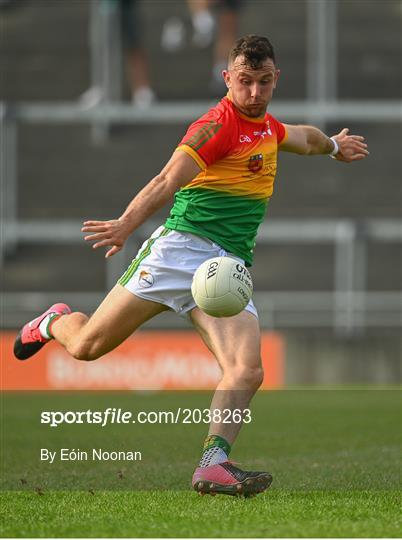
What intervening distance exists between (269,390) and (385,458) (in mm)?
8903

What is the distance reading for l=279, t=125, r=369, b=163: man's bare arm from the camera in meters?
8.05

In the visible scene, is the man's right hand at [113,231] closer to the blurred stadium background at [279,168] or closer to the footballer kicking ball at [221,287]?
the footballer kicking ball at [221,287]

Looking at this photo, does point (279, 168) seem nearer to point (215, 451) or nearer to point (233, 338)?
point (233, 338)

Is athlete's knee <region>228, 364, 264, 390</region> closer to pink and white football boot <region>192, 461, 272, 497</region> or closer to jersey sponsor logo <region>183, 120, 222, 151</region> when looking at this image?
pink and white football boot <region>192, 461, 272, 497</region>

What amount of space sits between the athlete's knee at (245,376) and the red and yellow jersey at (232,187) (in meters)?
0.70

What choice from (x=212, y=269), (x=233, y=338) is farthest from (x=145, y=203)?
(x=233, y=338)

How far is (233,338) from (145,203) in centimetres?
90

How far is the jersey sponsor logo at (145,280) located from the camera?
7484 mm

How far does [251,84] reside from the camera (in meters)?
7.36

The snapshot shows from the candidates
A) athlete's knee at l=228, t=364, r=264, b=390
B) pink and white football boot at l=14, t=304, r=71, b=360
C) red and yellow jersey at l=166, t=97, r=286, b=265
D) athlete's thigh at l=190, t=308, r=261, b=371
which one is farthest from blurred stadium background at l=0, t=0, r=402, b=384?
athlete's knee at l=228, t=364, r=264, b=390

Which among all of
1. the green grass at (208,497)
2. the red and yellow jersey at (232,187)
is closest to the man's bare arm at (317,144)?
the red and yellow jersey at (232,187)

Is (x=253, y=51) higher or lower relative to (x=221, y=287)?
higher

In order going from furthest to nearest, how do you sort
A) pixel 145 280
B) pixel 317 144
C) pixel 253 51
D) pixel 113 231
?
pixel 317 144, pixel 145 280, pixel 253 51, pixel 113 231

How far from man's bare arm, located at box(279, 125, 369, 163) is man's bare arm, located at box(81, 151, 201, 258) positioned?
1.02 meters
